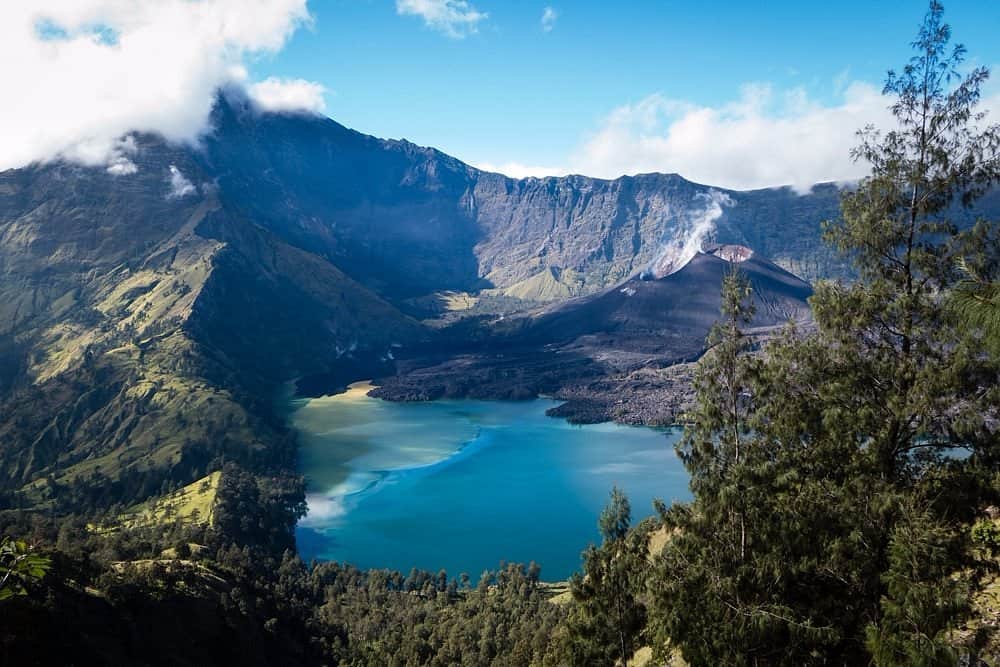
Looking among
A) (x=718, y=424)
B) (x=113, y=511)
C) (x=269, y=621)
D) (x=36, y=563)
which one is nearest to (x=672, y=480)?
(x=269, y=621)

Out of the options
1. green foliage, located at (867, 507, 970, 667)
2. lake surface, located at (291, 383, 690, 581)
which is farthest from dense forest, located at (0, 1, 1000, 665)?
lake surface, located at (291, 383, 690, 581)

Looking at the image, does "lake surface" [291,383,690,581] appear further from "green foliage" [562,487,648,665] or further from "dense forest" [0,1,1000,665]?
Result: "dense forest" [0,1,1000,665]

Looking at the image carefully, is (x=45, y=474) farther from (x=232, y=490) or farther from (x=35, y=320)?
(x=35, y=320)

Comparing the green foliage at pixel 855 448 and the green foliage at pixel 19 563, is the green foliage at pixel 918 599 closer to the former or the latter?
the green foliage at pixel 855 448

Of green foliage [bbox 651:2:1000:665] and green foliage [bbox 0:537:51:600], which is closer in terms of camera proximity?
green foliage [bbox 0:537:51:600]

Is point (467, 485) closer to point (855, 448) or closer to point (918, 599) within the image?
point (855, 448)

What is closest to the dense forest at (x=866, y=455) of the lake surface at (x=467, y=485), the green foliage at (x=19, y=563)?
the green foliage at (x=19, y=563)

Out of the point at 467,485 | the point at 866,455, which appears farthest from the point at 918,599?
the point at 467,485

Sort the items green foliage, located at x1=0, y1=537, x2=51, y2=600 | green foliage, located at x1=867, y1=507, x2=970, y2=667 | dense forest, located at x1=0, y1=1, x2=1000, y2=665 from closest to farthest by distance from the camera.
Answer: green foliage, located at x1=0, y1=537, x2=51, y2=600 < green foliage, located at x1=867, y1=507, x2=970, y2=667 < dense forest, located at x1=0, y1=1, x2=1000, y2=665

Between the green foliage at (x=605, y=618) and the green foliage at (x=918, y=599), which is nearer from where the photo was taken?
the green foliage at (x=918, y=599)
